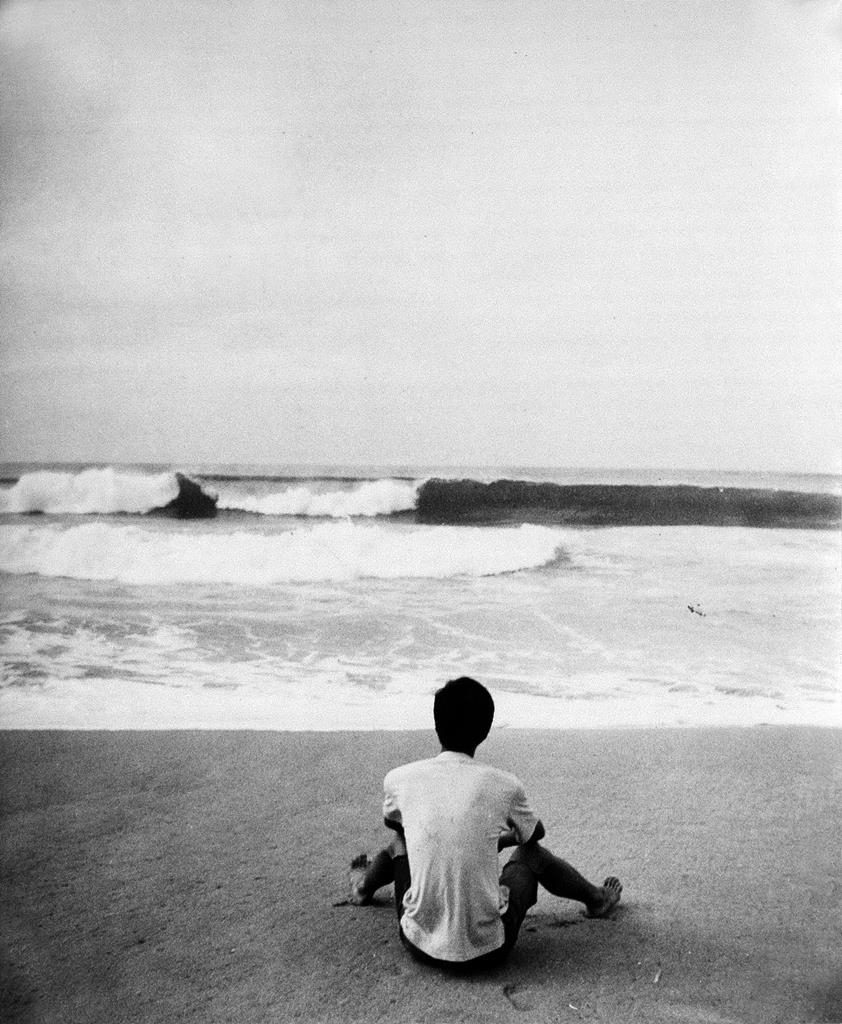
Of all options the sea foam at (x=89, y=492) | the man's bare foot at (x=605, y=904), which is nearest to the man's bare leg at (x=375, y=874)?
the man's bare foot at (x=605, y=904)

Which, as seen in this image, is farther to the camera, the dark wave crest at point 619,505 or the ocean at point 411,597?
the dark wave crest at point 619,505

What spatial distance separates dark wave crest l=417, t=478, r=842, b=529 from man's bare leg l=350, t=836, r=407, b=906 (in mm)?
2310

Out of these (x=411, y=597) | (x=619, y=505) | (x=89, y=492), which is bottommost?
(x=411, y=597)

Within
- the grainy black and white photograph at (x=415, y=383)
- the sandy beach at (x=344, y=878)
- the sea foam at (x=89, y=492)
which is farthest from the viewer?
the sea foam at (x=89, y=492)

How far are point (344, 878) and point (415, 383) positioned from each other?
2244mm

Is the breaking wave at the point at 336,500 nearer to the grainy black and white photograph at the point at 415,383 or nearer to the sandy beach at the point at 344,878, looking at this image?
the grainy black and white photograph at the point at 415,383

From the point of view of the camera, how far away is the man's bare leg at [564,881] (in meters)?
2.13

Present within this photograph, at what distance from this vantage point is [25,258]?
3.84m

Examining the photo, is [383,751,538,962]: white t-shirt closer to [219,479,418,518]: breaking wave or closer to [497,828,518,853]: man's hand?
[497,828,518,853]: man's hand

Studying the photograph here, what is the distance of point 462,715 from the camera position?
83.4 inches

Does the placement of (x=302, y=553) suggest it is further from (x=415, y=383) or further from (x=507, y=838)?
(x=507, y=838)

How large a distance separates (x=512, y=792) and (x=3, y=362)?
293cm

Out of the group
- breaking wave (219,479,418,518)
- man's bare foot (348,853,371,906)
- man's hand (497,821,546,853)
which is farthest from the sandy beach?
breaking wave (219,479,418,518)

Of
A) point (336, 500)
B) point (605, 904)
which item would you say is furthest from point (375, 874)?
point (336, 500)
